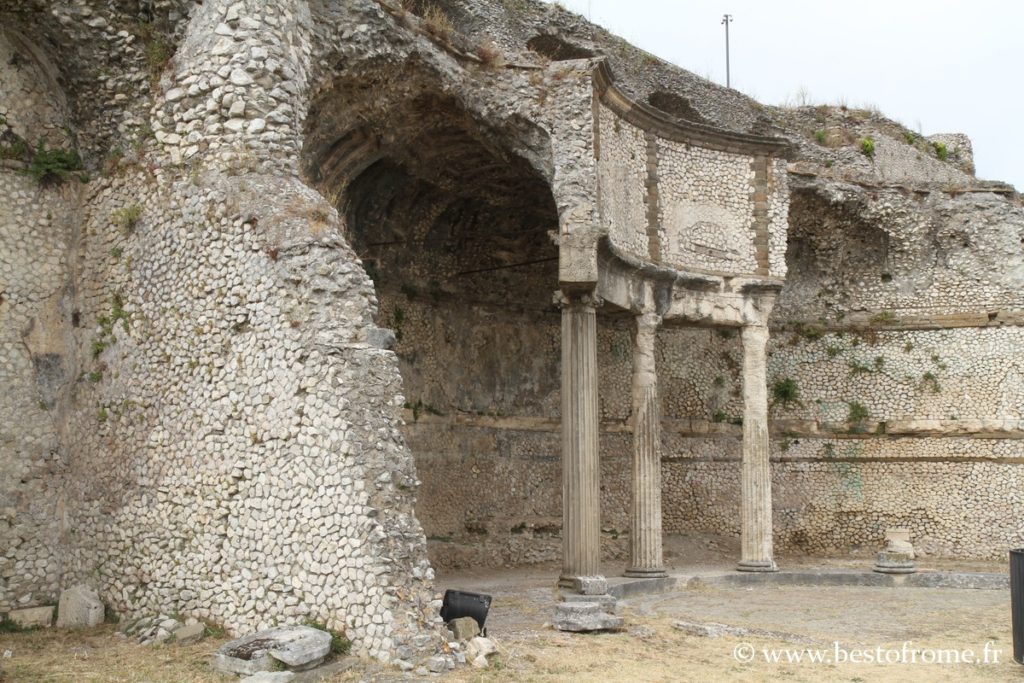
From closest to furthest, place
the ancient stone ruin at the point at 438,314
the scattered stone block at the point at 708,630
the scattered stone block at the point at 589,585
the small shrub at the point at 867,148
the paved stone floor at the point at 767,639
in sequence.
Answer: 1. the paved stone floor at the point at 767,639
2. the ancient stone ruin at the point at 438,314
3. the scattered stone block at the point at 708,630
4. the scattered stone block at the point at 589,585
5. the small shrub at the point at 867,148

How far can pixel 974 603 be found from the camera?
639 inches

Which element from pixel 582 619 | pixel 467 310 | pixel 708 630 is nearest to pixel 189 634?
pixel 582 619

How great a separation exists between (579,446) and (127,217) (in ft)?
23.7

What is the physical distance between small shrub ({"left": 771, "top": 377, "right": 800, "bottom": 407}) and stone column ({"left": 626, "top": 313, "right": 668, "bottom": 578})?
6.70m

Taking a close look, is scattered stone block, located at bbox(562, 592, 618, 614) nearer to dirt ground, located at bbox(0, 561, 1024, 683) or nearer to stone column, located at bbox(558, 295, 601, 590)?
dirt ground, located at bbox(0, 561, 1024, 683)

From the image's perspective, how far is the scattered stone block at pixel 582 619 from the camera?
1191cm

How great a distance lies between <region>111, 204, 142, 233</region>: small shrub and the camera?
1170cm

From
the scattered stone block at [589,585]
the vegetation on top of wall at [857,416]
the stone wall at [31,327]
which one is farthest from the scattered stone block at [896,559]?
the stone wall at [31,327]

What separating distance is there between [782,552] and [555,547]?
5.48 metres

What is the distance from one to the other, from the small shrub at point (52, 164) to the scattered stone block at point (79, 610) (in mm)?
4704

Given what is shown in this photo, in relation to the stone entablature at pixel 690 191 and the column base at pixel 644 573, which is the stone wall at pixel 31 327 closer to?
the stone entablature at pixel 690 191

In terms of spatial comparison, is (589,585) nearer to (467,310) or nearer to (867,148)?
(467,310)

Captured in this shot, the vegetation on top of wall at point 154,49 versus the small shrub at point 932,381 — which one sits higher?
the vegetation on top of wall at point 154,49

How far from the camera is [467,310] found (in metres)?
20.5
